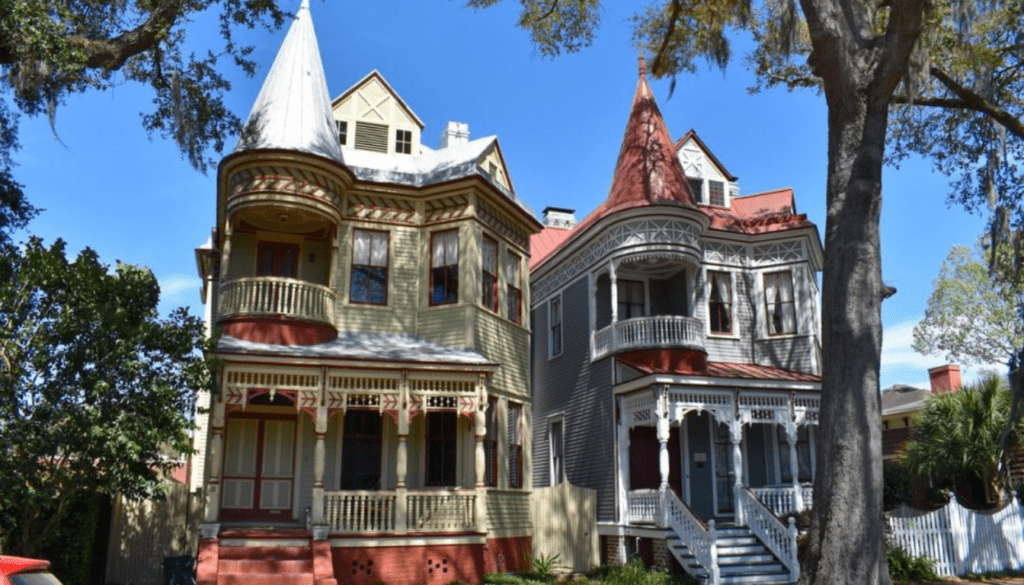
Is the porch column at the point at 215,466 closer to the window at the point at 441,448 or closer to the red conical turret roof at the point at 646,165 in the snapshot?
the window at the point at 441,448

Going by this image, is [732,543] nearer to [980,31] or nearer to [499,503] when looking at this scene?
[499,503]

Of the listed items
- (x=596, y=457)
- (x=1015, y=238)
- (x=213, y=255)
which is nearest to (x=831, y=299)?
(x=1015, y=238)

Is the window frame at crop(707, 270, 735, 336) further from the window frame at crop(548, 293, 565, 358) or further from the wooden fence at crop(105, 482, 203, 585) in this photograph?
the wooden fence at crop(105, 482, 203, 585)

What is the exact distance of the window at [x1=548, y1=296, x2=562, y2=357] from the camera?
80.1ft

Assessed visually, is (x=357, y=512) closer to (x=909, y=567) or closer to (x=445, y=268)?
(x=445, y=268)

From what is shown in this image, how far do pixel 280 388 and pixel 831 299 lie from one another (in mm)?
10145

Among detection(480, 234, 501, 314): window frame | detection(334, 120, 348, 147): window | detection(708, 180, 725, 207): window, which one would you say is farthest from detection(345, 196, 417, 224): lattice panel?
detection(708, 180, 725, 207): window

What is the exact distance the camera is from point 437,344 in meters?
18.2

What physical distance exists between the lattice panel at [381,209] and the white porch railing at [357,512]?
254 inches

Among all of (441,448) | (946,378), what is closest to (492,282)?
(441,448)

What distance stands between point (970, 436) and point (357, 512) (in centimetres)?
1645

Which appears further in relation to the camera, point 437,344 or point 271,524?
point 437,344

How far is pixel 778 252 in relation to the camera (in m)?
22.7

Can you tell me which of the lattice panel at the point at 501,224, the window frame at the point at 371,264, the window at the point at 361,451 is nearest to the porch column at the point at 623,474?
the lattice panel at the point at 501,224
